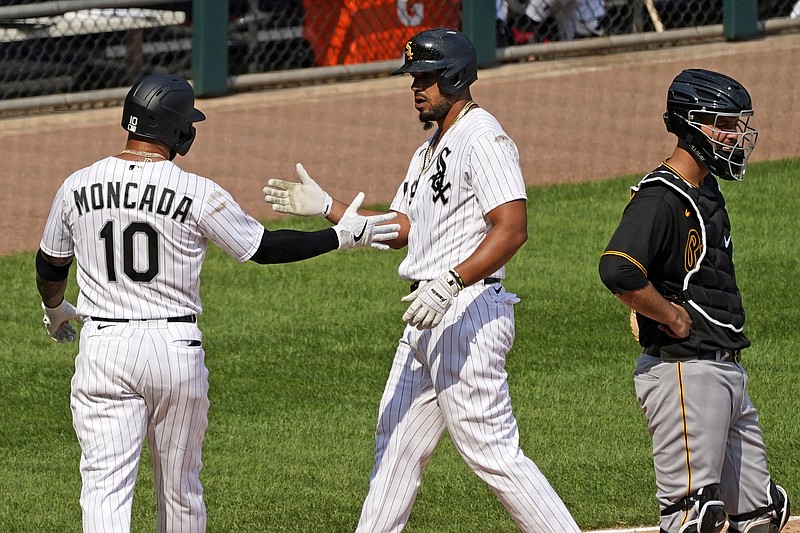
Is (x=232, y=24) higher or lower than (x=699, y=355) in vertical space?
lower

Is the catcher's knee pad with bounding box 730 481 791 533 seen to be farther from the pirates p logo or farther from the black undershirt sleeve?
the black undershirt sleeve

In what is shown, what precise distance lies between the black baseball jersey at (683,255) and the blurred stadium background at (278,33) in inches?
289

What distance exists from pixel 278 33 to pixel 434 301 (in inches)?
303

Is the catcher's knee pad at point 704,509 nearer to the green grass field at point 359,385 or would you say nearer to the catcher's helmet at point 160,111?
the green grass field at point 359,385

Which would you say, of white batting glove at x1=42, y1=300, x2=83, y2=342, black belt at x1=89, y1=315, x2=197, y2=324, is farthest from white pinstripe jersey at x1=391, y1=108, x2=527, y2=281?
white batting glove at x1=42, y1=300, x2=83, y2=342

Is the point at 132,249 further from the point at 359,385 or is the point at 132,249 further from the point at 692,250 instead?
the point at 359,385

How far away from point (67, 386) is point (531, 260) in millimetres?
3646

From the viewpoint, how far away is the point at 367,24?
12367 millimetres

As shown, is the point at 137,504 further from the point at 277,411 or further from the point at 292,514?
the point at 277,411

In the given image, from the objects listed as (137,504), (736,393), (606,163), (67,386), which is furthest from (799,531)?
(606,163)

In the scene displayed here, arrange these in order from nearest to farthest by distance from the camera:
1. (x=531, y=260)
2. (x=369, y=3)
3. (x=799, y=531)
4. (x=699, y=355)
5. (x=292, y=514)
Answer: (x=699, y=355) < (x=799, y=531) < (x=292, y=514) < (x=531, y=260) < (x=369, y=3)

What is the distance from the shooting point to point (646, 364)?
4895mm

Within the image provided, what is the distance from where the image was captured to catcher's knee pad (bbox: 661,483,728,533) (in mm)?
4680

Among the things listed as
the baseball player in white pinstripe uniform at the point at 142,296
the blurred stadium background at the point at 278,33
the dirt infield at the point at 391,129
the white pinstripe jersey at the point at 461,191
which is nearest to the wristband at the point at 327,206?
the white pinstripe jersey at the point at 461,191
